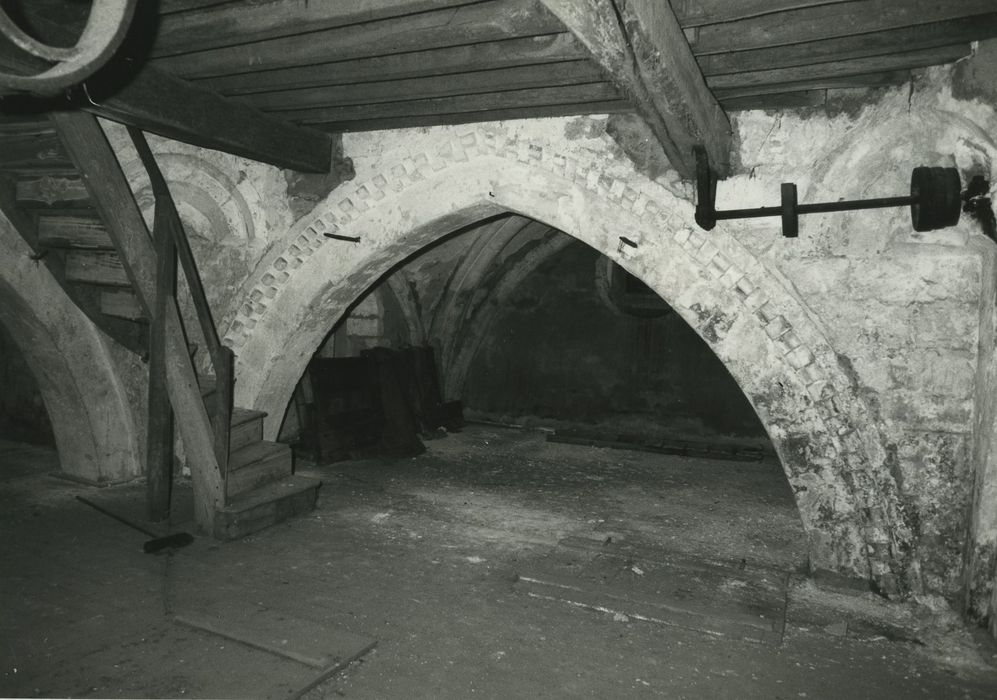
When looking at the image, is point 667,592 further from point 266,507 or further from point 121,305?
point 121,305

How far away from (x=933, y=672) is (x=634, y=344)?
15.9 ft

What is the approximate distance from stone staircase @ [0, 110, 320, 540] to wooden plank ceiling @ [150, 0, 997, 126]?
113 centimetres

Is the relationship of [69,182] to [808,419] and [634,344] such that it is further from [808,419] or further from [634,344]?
[634,344]

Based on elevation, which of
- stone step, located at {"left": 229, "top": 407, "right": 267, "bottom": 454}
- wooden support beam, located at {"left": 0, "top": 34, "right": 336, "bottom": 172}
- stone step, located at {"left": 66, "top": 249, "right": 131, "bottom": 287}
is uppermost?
wooden support beam, located at {"left": 0, "top": 34, "right": 336, "bottom": 172}

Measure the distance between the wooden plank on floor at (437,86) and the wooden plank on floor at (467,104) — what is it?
0.11 metres

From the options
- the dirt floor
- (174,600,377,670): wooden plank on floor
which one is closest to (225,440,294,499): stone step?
the dirt floor

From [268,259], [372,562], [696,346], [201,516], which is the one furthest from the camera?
[696,346]

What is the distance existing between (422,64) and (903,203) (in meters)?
2.30

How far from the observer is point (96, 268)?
14.6ft

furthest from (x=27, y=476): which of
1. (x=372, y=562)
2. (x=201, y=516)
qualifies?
(x=372, y=562)

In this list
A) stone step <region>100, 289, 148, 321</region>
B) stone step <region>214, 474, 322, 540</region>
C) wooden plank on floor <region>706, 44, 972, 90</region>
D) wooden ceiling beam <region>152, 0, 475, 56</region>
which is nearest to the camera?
wooden ceiling beam <region>152, 0, 475, 56</region>

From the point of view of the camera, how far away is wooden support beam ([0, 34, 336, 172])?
10.5 ft

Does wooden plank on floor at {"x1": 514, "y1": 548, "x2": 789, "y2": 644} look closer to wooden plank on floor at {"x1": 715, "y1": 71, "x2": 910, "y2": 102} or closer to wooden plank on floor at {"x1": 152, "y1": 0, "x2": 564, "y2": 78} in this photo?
wooden plank on floor at {"x1": 715, "y1": 71, "x2": 910, "y2": 102}

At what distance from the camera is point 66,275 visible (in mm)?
4590
